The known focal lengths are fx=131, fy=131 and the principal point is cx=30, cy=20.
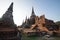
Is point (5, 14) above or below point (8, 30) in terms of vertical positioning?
above

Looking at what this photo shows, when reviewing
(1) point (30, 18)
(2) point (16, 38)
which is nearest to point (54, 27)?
(1) point (30, 18)

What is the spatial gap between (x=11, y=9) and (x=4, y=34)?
10.8m

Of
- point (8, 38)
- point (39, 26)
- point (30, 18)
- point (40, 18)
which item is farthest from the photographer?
point (30, 18)

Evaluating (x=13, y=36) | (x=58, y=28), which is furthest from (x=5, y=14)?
(x=58, y=28)

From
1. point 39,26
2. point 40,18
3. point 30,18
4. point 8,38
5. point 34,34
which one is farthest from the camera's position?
point 30,18

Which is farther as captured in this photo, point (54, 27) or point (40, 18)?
point (40, 18)

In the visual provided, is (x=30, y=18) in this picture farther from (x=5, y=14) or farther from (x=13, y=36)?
(x=13, y=36)

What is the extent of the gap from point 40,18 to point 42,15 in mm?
2300

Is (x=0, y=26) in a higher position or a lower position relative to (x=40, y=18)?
lower

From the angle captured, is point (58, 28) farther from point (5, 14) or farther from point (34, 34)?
point (5, 14)

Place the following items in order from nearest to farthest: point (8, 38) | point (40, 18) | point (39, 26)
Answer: point (8, 38) < point (39, 26) < point (40, 18)

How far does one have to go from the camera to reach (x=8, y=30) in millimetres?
21891

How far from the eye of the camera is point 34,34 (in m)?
58.7

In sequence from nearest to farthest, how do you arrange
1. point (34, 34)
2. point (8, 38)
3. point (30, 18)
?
Answer: 1. point (8, 38)
2. point (34, 34)
3. point (30, 18)
